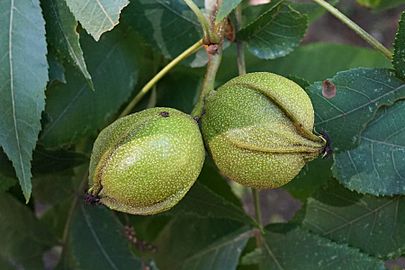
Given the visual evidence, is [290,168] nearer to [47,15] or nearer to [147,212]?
[147,212]

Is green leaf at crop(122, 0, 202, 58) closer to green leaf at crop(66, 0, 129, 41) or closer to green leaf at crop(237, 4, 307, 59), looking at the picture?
Result: green leaf at crop(237, 4, 307, 59)

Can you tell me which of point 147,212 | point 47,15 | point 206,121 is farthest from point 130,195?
point 47,15

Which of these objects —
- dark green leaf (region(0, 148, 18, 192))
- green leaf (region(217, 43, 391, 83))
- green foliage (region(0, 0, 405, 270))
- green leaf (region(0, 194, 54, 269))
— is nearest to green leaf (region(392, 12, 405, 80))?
green foliage (region(0, 0, 405, 270))

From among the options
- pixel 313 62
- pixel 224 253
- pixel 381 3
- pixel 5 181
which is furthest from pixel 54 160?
pixel 381 3

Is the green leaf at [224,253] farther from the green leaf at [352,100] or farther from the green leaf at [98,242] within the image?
the green leaf at [352,100]

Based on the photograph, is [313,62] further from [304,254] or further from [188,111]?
[304,254]

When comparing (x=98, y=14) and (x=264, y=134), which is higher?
(x=98, y=14)
